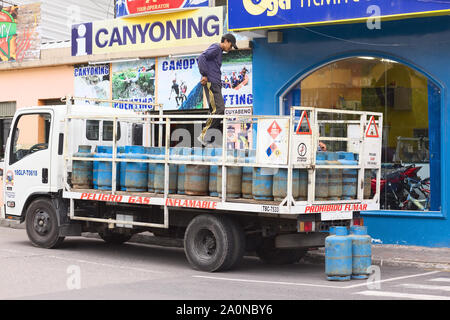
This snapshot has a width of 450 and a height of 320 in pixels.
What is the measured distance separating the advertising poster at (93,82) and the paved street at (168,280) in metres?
6.12

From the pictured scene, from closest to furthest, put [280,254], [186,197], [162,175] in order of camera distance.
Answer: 1. [186,197]
2. [162,175]
3. [280,254]

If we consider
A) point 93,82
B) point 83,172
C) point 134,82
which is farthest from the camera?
point 93,82

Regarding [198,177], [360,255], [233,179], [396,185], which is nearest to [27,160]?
[198,177]

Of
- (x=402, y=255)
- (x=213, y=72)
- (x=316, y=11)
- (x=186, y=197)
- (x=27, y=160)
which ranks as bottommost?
(x=402, y=255)

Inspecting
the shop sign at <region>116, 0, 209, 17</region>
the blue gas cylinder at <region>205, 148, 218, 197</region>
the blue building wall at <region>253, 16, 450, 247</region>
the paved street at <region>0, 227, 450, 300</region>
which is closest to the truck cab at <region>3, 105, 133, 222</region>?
the paved street at <region>0, 227, 450, 300</region>

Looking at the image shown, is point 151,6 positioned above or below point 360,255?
above

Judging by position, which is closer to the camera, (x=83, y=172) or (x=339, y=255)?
(x=339, y=255)

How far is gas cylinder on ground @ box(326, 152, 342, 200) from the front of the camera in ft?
33.8

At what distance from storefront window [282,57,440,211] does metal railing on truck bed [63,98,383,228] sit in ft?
9.42

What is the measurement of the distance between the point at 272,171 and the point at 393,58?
5.19 metres

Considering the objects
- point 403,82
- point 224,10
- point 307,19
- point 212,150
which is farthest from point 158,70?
point 212,150

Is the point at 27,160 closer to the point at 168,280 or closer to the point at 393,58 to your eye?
the point at 168,280

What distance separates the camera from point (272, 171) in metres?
10.0

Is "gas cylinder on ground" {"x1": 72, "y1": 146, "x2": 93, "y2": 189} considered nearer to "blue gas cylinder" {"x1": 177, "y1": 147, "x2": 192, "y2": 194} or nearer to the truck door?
the truck door
